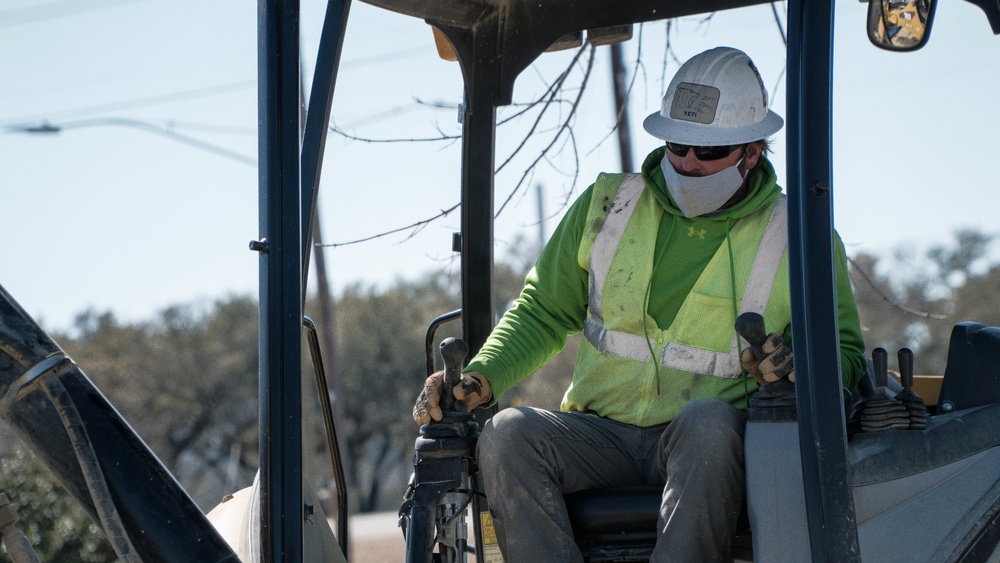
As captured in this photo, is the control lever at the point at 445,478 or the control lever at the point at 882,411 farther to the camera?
the control lever at the point at 445,478

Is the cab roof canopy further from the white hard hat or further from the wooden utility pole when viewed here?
the wooden utility pole

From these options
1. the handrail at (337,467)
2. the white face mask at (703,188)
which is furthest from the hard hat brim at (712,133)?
the handrail at (337,467)

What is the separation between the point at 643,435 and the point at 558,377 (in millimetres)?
23516

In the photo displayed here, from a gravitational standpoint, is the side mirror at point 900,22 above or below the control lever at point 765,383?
above

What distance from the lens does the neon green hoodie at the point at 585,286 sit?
304 centimetres

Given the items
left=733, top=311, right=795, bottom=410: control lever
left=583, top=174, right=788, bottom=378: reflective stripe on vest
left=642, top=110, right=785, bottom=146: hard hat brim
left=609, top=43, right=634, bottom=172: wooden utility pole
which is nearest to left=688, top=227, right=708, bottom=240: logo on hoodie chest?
left=583, top=174, right=788, bottom=378: reflective stripe on vest

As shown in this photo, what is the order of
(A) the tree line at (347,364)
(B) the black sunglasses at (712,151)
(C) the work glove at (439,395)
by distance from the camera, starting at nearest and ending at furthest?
(C) the work glove at (439,395) → (B) the black sunglasses at (712,151) → (A) the tree line at (347,364)

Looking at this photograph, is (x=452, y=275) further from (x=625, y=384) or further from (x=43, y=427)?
(x=43, y=427)

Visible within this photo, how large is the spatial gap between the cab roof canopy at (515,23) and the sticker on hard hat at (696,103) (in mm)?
654

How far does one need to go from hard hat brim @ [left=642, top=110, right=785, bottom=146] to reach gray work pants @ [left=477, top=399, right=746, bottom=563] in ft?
2.28

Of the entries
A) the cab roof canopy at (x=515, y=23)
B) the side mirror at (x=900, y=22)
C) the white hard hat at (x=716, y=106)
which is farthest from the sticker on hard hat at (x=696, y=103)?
the cab roof canopy at (x=515, y=23)

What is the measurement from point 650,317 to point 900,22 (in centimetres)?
102

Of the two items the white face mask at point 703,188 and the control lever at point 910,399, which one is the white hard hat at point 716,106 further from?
the control lever at point 910,399

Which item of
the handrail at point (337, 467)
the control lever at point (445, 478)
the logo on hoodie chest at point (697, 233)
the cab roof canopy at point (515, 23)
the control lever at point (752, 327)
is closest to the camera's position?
the control lever at point (752, 327)
